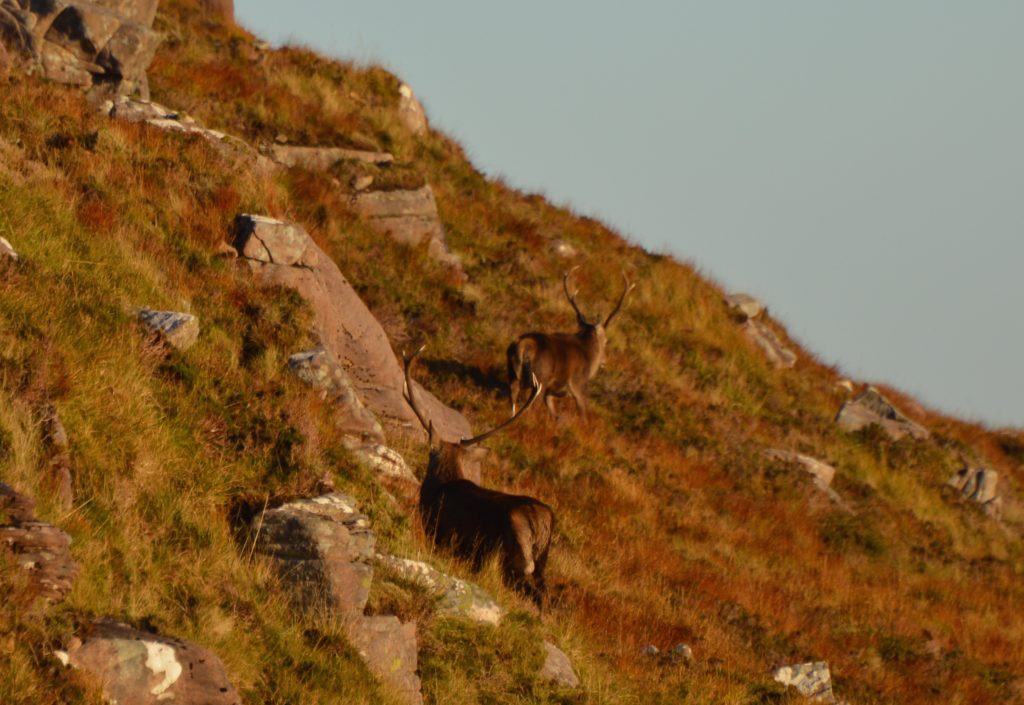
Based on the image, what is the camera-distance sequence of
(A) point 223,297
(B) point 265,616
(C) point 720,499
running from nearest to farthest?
(B) point 265,616, (A) point 223,297, (C) point 720,499

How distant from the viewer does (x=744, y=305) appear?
25844 mm

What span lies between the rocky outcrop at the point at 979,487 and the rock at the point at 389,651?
1678cm

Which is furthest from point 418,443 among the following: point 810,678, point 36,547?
point 36,547

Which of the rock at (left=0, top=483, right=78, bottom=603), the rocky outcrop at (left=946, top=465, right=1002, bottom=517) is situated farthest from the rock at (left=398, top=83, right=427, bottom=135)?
the rock at (left=0, top=483, right=78, bottom=603)

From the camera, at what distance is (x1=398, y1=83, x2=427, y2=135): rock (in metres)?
24.5

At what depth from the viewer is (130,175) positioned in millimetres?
13719

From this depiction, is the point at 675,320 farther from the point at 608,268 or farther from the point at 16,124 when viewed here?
the point at 16,124

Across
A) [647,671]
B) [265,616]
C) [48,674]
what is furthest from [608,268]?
[48,674]

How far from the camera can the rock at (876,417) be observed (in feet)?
79.0

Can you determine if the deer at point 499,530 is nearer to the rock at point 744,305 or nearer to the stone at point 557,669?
the stone at point 557,669

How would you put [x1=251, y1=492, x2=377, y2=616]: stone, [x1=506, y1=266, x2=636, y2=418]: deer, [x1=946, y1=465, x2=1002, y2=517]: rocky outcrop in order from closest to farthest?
[x1=251, y1=492, x2=377, y2=616]: stone, [x1=506, y1=266, x2=636, y2=418]: deer, [x1=946, y1=465, x2=1002, y2=517]: rocky outcrop

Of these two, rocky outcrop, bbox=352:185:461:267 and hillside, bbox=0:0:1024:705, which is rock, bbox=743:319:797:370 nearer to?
hillside, bbox=0:0:1024:705

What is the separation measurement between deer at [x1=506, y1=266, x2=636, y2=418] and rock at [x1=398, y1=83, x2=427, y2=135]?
20.7 ft

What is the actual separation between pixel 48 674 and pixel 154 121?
35.5 feet
